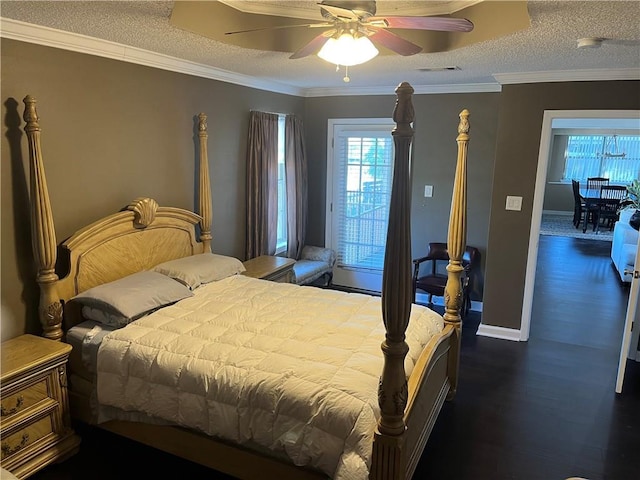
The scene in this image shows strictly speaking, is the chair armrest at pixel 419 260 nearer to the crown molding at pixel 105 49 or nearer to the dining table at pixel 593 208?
the crown molding at pixel 105 49

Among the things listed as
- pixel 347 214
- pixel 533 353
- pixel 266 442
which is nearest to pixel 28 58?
pixel 266 442

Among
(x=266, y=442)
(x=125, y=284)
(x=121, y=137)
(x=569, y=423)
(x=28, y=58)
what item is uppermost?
(x=28, y=58)

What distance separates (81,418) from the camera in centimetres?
288

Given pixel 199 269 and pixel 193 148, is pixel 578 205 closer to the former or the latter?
pixel 193 148

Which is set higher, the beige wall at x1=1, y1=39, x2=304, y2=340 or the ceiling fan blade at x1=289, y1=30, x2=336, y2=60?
the ceiling fan blade at x1=289, y1=30, x2=336, y2=60

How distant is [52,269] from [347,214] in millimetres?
3614

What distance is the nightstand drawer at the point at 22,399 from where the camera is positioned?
2.42 meters

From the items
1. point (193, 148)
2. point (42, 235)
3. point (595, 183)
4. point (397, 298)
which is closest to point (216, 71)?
point (193, 148)

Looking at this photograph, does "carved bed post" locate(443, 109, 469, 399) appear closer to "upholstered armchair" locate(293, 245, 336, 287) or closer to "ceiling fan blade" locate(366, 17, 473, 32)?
"ceiling fan blade" locate(366, 17, 473, 32)

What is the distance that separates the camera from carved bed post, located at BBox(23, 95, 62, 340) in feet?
8.77

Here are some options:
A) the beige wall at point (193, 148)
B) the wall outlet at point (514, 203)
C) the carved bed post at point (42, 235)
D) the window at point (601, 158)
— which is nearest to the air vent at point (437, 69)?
the beige wall at point (193, 148)

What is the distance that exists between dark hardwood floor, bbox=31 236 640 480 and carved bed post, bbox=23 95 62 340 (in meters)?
0.76

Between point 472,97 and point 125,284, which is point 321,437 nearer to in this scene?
point 125,284

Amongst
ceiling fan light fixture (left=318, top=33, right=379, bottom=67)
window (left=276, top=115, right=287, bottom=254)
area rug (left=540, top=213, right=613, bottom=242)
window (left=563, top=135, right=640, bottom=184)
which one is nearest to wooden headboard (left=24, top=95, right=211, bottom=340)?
window (left=276, top=115, right=287, bottom=254)
